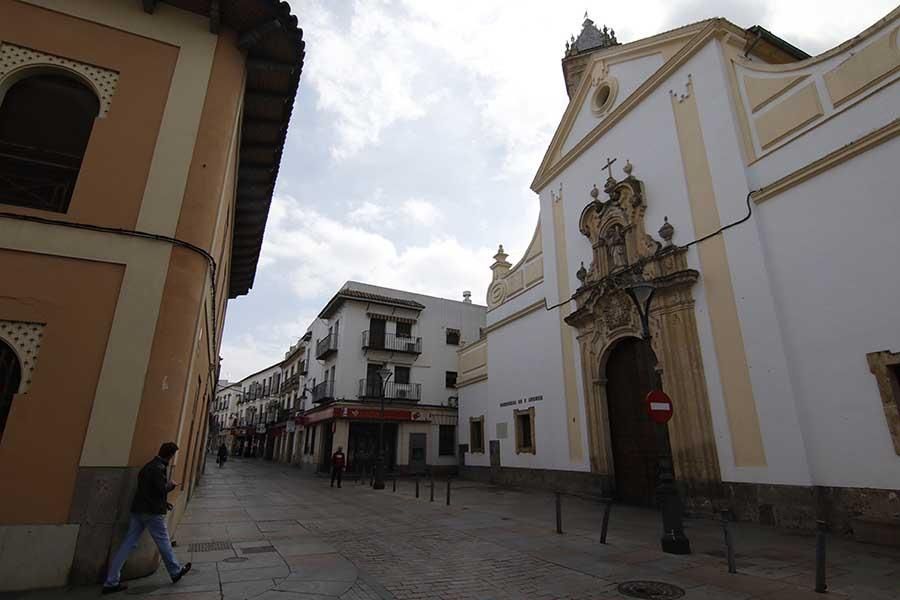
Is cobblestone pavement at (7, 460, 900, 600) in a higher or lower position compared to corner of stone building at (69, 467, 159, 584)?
lower

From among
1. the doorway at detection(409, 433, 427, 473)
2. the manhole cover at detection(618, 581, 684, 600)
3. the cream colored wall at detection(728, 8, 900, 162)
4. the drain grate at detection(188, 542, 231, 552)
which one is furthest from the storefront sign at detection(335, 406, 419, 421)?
the manhole cover at detection(618, 581, 684, 600)

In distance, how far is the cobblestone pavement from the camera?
16.3 feet

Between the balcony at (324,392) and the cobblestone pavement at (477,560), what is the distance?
16.3m

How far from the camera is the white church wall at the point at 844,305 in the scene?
25.9 feet

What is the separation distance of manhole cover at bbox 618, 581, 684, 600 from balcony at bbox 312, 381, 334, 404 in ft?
76.0

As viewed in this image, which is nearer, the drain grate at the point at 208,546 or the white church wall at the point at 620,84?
the drain grate at the point at 208,546

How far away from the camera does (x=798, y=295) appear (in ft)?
30.3

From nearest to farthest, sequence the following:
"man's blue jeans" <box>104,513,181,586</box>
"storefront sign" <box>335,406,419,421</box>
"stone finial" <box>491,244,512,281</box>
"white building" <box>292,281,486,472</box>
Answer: "man's blue jeans" <box>104,513,181,586</box>, "stone finial" <box>491,244,512,281</box>, "storefront sign" <box>335,406,419,421</box>, "white building" <box>292,281,486,472</box>

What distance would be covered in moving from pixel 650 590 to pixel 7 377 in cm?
754

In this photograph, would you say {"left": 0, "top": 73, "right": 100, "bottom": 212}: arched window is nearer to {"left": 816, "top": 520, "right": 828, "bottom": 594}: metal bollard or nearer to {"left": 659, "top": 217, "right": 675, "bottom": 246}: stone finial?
{"left": 816, "top": 520, "right": 828, "bottom": 594}: metal bollard

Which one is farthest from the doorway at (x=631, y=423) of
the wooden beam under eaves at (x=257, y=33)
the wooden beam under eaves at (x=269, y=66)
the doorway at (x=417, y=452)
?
the doorway at (x=417, y=452)

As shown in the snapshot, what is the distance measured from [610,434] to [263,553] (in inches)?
396

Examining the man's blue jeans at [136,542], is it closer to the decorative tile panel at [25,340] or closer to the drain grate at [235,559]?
the drain grate at [235,559]

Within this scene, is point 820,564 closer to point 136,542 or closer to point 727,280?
point 727,280
